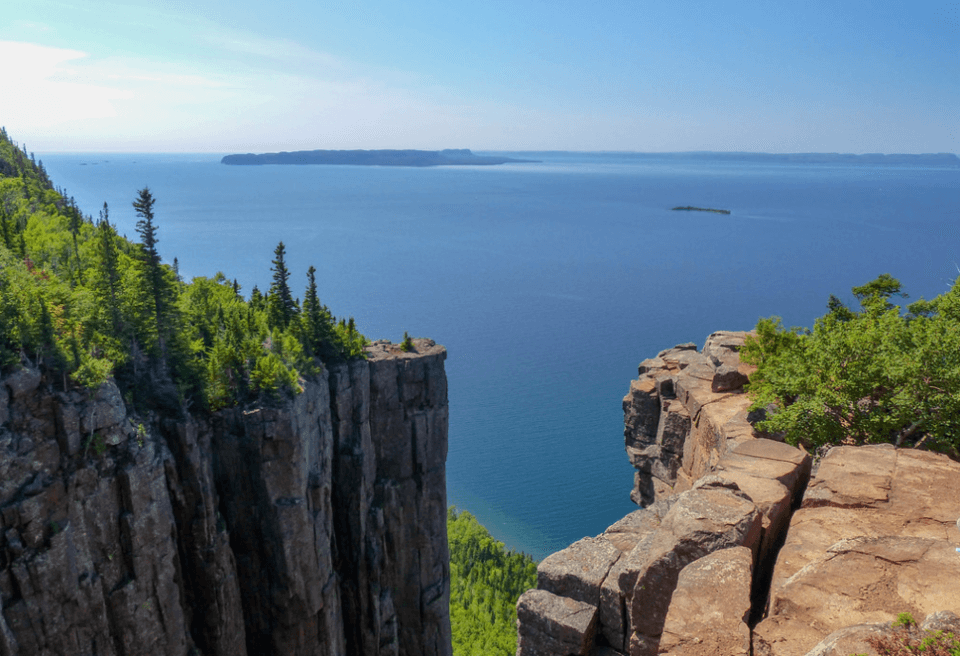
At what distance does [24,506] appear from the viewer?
25.7 meters

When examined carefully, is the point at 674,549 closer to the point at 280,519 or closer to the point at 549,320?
the point at 280,519

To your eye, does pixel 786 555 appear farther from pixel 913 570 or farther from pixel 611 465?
pixel 611 465

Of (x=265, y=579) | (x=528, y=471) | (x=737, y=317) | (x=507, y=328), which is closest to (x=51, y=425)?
(x=265, y=579)

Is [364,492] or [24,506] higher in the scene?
[24,506]

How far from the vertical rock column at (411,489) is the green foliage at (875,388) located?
1116 inches

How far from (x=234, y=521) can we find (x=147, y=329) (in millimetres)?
11886

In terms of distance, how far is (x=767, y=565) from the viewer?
517 inches

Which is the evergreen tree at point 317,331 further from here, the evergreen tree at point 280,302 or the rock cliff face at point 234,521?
the rock cliff face at point 234,521

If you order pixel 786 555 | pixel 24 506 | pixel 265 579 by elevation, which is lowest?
pixel 265 579

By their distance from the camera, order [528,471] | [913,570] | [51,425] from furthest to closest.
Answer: [528,471]
[51,425]
[913,570]

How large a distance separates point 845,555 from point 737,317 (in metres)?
133

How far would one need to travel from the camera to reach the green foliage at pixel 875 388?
59.1 feet

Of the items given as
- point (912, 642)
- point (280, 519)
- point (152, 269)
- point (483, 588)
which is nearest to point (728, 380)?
point (912, 642)

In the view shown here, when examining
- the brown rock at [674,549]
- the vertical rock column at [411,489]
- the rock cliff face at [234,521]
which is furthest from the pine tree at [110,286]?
the brown rock at [674,549]
